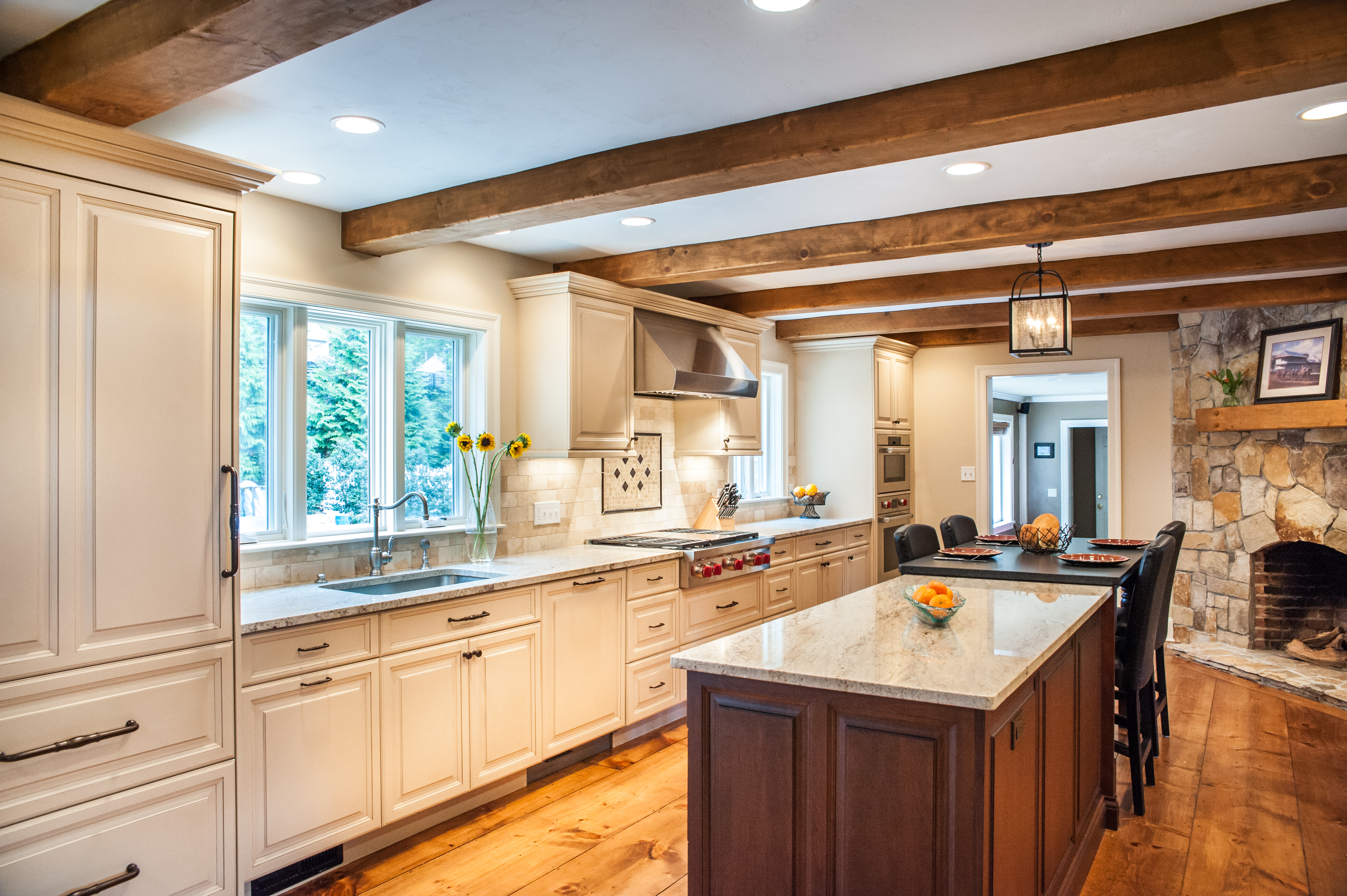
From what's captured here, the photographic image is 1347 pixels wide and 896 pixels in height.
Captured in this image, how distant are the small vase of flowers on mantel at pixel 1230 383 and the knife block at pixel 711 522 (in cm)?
356

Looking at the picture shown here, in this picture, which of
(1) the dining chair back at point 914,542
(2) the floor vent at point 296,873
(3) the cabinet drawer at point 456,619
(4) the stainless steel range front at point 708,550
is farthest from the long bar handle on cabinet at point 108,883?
(1) the dining chair back at point 914,542

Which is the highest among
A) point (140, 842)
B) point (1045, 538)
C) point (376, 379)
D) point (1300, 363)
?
point (1300, 363)

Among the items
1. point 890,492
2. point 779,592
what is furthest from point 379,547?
point 890,492

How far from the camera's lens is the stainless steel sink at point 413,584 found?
3.42m

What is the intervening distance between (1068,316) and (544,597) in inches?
101

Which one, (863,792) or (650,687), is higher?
(863,792)

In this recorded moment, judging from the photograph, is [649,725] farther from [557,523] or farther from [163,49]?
[163,49]

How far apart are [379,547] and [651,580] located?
4.50ft

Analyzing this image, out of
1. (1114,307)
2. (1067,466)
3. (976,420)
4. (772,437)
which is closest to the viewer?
(1114,307)

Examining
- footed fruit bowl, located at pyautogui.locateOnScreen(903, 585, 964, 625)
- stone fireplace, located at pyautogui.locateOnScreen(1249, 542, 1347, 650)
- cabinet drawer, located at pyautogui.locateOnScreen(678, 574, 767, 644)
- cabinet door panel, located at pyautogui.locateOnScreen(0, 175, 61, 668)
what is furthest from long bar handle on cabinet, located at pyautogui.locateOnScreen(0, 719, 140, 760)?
stone fireplace, located at pyautogui.locateOnScreen(1249, 542, 1347, 650)

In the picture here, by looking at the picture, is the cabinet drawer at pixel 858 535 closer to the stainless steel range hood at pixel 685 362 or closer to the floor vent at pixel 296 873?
the stainless steel range hood at pixel 685 362

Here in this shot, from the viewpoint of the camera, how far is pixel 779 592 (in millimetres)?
5465

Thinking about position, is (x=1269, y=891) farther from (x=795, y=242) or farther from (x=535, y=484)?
(x=535, y=484)

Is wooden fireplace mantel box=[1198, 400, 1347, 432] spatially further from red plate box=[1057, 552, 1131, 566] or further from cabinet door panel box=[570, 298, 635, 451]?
cabinet door panel box=[570, 298, 635, 451]
